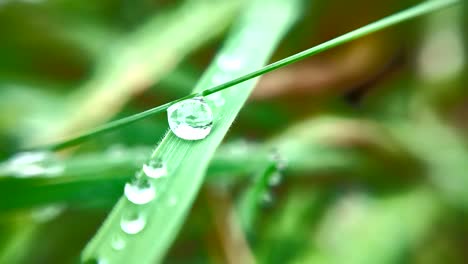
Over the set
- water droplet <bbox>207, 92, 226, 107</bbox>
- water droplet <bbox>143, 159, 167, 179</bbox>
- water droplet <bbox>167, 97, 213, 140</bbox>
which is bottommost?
water droplet <bbox>143, 159, 167, 179</bbox>

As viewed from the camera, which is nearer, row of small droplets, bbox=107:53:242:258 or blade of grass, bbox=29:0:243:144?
row of small droplets, bbox=107:53:242:258

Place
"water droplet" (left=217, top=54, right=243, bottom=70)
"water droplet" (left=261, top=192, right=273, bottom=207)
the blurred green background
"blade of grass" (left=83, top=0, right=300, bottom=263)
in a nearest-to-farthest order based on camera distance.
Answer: "blade of grass" (left=83, top=0, right=300, bottom=263) < "water droplet" (left=217, top=54, right=243, bottom=70) < "water droplet" (left=261, top=192, right=273, bottom=207) < the blurred green background

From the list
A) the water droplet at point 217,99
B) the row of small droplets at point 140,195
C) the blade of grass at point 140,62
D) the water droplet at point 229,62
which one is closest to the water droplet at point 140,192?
the row of small droplets at point 140,195

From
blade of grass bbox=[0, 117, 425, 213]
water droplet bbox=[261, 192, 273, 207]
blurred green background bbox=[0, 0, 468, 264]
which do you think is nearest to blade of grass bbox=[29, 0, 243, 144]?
blurred green background bbox=[0, 0, 468, 264]

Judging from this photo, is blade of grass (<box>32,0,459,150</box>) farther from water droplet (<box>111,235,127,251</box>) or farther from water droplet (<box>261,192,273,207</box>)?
water droplet (<box>261,192,273,207</box>)

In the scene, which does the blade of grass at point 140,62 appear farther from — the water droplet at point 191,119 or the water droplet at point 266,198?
the water droplet at point 191,119

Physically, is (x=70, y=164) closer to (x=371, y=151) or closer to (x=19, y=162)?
(x=19, y=162)

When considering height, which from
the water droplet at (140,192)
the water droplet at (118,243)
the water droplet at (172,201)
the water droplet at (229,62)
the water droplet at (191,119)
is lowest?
the water droplet at (118,243)
